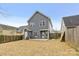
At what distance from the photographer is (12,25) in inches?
188

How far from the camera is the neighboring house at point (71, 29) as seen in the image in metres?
4.80

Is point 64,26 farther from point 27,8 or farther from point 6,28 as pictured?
point 6,28

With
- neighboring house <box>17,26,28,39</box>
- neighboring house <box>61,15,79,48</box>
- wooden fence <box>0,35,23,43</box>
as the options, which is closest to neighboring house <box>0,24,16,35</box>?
neighboring house <box>17,26,28,39</box>

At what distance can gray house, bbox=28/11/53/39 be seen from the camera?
16.3ft

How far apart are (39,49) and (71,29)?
104cm

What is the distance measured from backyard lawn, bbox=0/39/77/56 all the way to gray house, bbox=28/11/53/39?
151 mm

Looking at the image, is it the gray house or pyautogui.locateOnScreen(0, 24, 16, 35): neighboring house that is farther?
the gray house

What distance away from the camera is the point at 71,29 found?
5188 mm

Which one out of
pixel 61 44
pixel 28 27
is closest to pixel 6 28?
pixel 28 27

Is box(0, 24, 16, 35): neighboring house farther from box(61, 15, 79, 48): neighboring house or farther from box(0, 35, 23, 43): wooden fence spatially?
box(61, 15, 79, 48): neighboring house

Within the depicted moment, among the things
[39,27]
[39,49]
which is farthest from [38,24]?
[39,49]

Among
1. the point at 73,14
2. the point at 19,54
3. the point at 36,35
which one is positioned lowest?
the point at 19,54

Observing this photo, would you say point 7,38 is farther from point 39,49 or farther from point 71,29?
point 71,29

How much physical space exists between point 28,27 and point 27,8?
0.54 meters
